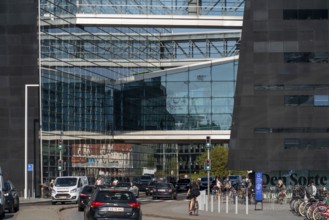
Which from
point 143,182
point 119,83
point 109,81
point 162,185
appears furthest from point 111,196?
point 119,83

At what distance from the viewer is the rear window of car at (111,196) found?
952 inches

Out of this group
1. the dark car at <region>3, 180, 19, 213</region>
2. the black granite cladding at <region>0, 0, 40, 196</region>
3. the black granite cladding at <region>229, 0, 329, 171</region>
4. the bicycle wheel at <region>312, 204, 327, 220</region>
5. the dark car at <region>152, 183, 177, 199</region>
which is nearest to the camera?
the bicycle wheel at <region>312, 204, 327, 220</region>

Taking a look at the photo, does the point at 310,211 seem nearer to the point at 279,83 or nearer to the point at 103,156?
the point at 279,83

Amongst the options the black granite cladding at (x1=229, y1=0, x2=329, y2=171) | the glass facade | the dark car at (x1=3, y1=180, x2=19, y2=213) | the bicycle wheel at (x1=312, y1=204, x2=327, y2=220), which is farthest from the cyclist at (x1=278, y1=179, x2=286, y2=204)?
the glass facade

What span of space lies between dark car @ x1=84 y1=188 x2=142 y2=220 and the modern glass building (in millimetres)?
41260

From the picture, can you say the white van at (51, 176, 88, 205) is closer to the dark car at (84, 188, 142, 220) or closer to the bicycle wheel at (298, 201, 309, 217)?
the bicycle wheel at (298, 201, 309, 217)

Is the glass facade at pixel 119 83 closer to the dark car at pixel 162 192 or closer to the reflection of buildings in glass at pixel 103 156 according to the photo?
the reflection of buildings in glass at pixel 103 156

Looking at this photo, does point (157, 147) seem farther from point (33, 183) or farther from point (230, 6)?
point (33, 183)

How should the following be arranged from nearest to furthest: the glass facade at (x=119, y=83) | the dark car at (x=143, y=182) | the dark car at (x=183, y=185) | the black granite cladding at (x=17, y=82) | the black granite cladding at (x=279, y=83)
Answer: the black granite cladding at (x=279, y=83)
the black granite cladding at (x=17, y=82)
the glass facade at (x=119, y=83)
the dark car at (x=143, y=182)
the dark car at (x=183, y=185)

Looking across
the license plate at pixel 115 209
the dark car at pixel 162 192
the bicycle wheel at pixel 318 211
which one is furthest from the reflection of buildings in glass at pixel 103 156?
the license plate at pixel 115 209

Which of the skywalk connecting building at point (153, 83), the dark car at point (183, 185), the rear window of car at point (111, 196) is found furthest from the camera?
the dark car at point (183, 185)

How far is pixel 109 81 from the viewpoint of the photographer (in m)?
88.0

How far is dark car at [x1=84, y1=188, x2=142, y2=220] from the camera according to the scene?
78.5 feet

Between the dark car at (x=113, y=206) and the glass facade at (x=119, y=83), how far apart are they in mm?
45368
